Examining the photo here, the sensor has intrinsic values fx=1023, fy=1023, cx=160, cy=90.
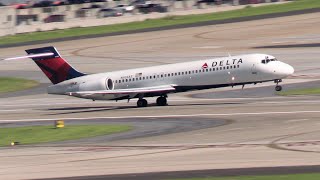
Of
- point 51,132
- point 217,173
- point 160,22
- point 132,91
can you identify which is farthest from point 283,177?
point 160,22

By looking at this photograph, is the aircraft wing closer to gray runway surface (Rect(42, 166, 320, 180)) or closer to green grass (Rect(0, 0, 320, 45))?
gray runway surface (Rect(42, 166, 320, 180))

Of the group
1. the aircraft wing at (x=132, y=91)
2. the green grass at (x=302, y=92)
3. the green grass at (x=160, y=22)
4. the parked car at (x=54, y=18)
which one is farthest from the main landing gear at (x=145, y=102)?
the parked car at (x=54, y=18)

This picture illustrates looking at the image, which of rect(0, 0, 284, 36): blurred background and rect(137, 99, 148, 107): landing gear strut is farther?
rect(0, 0, 284, 36): blurred background

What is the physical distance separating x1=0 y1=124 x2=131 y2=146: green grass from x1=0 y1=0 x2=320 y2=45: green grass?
7490cm

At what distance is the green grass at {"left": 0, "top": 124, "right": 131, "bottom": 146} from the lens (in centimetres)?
5344

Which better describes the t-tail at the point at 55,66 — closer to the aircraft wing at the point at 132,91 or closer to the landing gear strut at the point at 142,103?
the aircraft wing at the point at 132,91

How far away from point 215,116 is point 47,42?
233 feet

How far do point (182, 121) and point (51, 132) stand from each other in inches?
292

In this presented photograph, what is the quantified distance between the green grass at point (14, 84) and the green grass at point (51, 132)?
33105 millimetres

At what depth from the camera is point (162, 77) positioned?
70.1 metres

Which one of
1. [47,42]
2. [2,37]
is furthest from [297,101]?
[2,37]

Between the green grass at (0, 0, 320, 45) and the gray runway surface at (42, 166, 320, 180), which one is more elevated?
the gray runway surface at (42, 166, 320, 180)

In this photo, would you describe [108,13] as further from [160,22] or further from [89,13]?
[160,22]

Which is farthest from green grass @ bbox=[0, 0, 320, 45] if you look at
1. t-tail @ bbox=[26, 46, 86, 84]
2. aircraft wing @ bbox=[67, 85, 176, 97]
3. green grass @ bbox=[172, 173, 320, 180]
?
green grass @ bbox=[172, 173, 320, 180]
